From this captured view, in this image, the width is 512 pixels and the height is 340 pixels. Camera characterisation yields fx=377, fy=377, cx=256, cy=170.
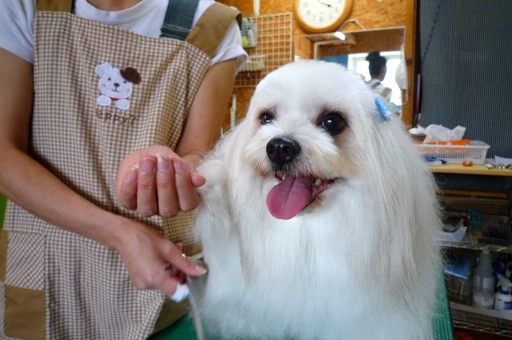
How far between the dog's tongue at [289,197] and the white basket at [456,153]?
1.27m

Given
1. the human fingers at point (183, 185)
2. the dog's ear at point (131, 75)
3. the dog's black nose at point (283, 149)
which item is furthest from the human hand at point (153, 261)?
the dog's ear at point (131, 75)

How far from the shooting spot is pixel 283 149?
0.56m

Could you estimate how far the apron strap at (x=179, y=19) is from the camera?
0.89 meters

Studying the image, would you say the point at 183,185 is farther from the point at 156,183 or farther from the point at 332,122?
the point at 332,122

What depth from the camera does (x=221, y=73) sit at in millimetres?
953

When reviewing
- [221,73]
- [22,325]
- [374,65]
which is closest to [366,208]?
[221,73]

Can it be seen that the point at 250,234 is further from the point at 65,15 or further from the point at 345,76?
the point at 65,15

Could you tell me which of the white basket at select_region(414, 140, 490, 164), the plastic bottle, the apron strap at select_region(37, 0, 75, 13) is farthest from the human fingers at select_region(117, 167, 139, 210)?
the plastic bottle

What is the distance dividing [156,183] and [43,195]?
13.4 inches

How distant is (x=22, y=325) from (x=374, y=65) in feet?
7.44

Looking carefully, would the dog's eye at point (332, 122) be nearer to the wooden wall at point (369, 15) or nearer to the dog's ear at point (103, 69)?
the dog's ear at point (103, 69)

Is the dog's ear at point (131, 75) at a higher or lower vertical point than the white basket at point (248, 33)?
lower

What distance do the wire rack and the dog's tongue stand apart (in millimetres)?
2306

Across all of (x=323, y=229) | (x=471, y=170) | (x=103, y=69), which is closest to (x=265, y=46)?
(x=471, y=170)
